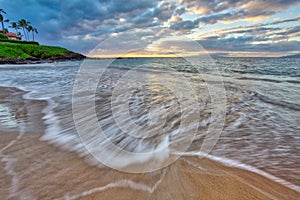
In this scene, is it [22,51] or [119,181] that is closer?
[119,181]

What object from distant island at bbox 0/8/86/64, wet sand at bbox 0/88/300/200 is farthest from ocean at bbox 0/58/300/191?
distant island at bbox 0/8/86/64

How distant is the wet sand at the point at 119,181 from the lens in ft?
5.62

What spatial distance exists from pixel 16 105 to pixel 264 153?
636 centimetres

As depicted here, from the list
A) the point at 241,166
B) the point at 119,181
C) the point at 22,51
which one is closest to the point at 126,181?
the point at 119,181

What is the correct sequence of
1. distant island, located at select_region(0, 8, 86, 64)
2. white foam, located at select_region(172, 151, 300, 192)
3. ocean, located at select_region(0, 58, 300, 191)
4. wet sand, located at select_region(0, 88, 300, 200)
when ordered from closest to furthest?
1. wet sand, located at select_region(0, 88, 300, 200)
2. white foam, located at select_region(172, 151, 300, 192)
3. ocean, located at select_region(0, 58, 300, 191)
4. distant island, located at select_region(0, 8, 86, 64)

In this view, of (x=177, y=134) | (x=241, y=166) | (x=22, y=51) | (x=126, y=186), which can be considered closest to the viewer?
(x=126, y=186)

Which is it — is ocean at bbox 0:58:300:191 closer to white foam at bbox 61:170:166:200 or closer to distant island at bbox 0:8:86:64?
white foam at bbox 61:170:166:200

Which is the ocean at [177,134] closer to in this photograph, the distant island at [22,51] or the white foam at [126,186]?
the white foam at [126,186]

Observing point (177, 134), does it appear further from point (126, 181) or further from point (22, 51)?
point (22, 51)

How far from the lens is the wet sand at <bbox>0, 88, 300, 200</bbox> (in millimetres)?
1714

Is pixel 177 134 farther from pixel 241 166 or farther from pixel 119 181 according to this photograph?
pixel 119 181

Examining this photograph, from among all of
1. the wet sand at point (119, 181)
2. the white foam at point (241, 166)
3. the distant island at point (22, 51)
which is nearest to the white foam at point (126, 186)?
the wet sand at point (119, 181)

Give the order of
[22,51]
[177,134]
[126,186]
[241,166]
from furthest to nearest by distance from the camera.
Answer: [22,51] < [177,134] < [241,166] < [126,186]

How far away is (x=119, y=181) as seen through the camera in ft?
6.30
